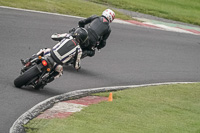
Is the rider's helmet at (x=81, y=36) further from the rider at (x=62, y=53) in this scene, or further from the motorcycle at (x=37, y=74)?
the motorcycle at (x=37, y=74)

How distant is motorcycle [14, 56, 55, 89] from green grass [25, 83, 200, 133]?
134 centimetres

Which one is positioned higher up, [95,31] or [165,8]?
[95,31]

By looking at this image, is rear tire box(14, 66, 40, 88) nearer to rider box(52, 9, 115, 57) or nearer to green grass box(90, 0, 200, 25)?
rider box(52, 9, 115, 57)

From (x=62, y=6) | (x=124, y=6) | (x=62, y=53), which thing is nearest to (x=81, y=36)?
(x=62, y=53)

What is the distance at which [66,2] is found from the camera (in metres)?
22.5

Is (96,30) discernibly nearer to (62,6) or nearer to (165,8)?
(62,6)

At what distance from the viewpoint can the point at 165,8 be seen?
27.6 metres

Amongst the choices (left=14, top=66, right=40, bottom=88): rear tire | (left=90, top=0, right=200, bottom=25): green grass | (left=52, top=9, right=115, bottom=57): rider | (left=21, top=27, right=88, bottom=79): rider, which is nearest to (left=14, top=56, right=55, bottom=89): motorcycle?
(left=14, top=66, right=40, bottom=88): rear tire

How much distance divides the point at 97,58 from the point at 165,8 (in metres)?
14.0

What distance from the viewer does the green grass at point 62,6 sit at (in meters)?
19.1

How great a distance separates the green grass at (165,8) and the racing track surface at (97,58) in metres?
5.27

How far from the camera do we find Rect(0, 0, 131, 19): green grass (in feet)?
62.6

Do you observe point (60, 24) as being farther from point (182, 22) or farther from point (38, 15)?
point (182, 22)

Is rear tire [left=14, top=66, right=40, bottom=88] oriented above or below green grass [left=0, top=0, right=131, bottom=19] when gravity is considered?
above
